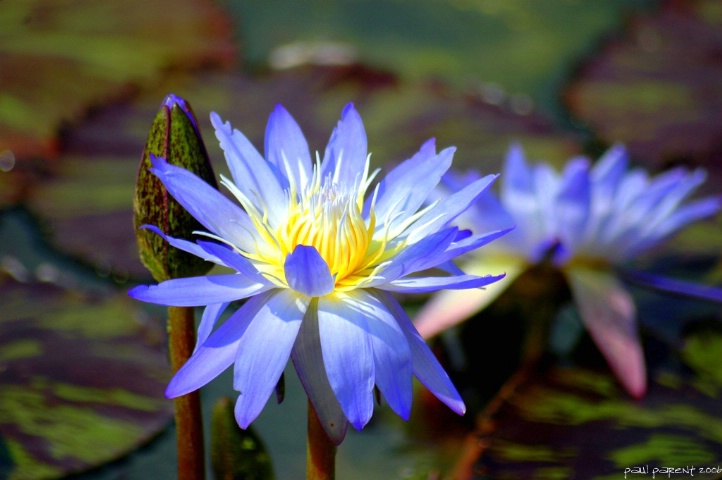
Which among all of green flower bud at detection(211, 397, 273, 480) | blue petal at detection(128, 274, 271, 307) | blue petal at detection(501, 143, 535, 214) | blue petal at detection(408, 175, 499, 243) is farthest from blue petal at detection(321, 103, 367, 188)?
blue petal at detection(501, 143, 535, 214)

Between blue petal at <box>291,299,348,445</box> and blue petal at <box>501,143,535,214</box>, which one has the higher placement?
blue petal at <box>501,143,535,214</box>

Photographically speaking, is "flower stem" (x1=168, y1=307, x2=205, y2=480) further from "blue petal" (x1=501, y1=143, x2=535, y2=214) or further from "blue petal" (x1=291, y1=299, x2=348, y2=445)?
"blue petal" (x1=501, y1=143, x2=535, y2=214)

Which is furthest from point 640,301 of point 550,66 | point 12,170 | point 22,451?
point 12,170

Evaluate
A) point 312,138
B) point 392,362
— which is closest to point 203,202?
point 392,362

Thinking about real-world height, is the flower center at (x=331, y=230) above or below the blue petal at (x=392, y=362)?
above
